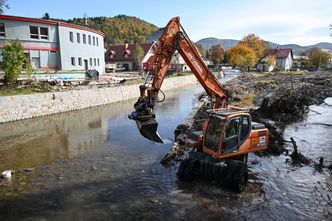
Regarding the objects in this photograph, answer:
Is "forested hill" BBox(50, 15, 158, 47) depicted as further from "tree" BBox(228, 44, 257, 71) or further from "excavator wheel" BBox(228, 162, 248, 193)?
"excavator wheel" BBox(228, 162, 248, 193)

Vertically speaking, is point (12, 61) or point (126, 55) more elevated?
point (126, 55)

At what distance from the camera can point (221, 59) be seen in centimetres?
10975

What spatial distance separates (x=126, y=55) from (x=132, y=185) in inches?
2129

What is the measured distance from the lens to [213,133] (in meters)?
8.93

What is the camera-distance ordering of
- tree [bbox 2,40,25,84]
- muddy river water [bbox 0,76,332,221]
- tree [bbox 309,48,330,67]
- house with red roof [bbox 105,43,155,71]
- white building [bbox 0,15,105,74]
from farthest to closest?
tree [bbox 309,48,330,67] → house with red roof [bbox 105,43,155,71] → white building [bbox 0,15,105,74] → tree [bbox 2,40,25,84] → muddy river water [bbox 0,76,332,221]

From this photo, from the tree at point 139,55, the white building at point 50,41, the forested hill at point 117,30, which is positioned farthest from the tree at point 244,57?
the white building at point 50,41

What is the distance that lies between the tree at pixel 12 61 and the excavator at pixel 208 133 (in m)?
15.3

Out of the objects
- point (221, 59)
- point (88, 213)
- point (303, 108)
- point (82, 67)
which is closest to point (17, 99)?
point (88, 213)

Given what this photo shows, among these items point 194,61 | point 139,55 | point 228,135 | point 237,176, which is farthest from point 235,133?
point 139,55

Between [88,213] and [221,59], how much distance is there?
107188 mm

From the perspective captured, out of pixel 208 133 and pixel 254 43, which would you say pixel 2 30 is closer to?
pixel 208 133

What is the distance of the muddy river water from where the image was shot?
7.82 m

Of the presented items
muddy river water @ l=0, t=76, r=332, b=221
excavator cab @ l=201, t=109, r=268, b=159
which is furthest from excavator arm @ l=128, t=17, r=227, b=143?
muddy river water @ l=0, t=76, r=332, b=221

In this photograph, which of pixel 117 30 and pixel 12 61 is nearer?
pixel 12 61
